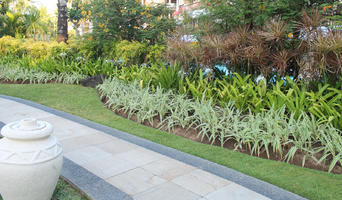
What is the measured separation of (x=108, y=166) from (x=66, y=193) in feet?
2.37

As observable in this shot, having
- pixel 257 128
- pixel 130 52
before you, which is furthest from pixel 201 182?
Result: pixel 130 52

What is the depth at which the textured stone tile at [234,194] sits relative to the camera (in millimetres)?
2939

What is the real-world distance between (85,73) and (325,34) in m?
7.66

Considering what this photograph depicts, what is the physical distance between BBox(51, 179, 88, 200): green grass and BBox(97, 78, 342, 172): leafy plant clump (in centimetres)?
230

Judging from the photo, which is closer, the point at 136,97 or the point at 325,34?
the point at 325,34

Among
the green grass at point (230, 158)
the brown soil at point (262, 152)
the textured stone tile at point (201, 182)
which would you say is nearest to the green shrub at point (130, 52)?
the green grass at point (230, 158)

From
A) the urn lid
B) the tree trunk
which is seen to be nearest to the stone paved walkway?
the urn lid

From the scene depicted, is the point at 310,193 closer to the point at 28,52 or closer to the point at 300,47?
the point at 300,47

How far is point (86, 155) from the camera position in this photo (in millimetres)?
4059

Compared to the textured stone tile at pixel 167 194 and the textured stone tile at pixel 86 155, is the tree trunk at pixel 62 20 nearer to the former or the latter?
the textured stone tile at pixel 86 155

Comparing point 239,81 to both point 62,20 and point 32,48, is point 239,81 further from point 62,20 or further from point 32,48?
point 32,48

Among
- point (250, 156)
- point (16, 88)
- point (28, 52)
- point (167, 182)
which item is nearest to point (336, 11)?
point (250, 156)

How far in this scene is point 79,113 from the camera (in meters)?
6.70

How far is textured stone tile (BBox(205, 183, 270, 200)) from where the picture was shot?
294 centimetres
